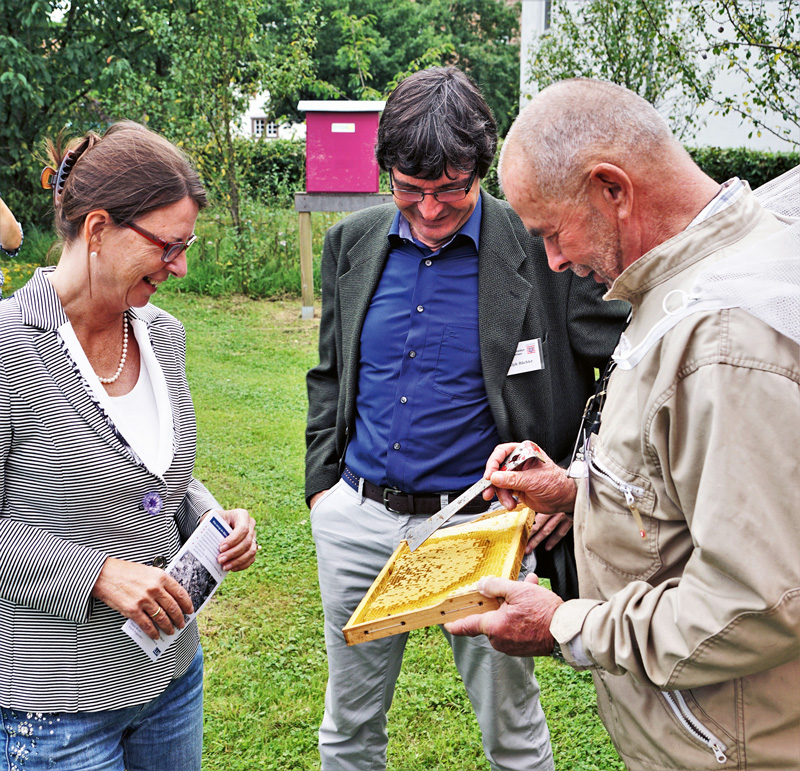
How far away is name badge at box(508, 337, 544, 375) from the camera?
8.70 feet

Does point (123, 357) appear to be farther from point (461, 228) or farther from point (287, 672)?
point (287, 672)

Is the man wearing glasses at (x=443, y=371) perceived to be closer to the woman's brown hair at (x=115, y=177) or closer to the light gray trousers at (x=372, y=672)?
the light gray trousers at (x=372, y=672)

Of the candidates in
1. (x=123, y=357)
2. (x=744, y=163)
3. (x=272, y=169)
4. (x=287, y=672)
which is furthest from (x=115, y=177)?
(x=272, y=169)

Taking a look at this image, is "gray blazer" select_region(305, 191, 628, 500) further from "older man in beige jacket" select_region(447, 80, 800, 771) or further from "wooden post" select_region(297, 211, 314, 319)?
"wooden post" select_region(297, 211, 314, 319)

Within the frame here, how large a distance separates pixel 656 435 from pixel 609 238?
462mm

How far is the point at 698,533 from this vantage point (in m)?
1.52

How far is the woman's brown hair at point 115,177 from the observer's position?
6.91 feet

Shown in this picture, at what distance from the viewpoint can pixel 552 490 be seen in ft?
7.88

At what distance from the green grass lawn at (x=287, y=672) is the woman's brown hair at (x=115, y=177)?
2492 mm

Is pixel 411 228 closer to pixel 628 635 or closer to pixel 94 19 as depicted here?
pixel 628 635

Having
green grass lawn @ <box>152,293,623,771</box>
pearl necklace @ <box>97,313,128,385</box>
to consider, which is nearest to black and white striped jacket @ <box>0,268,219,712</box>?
pearl necklace @ <box>97,313,128,385</box>

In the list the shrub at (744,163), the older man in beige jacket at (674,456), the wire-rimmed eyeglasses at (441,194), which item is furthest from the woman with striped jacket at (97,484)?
the shrub at (744,163)

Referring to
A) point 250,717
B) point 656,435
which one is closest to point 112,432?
point 656,435

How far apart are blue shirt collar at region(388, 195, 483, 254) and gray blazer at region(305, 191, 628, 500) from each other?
2 centimetres
